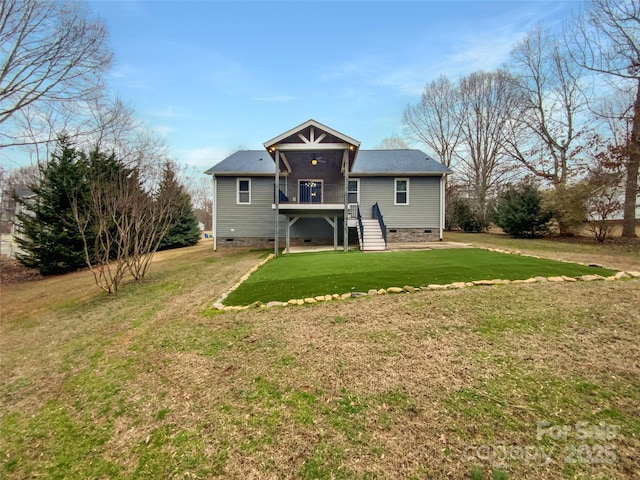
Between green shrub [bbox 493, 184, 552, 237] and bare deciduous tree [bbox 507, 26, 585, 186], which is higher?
bare deciduous tree [bbox 507, 26, 585, 186]

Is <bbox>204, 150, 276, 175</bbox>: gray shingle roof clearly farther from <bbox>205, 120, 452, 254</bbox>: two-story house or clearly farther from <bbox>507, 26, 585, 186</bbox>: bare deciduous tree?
<bbox>507, 26, 585, 186</bbox>: bare deciduous tree

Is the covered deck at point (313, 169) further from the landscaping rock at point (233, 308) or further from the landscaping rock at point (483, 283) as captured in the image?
the landscaping rock at point (233, 308)

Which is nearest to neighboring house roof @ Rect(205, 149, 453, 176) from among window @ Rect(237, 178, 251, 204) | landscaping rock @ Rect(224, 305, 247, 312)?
window @ Rect(237, 178, 251, 204)

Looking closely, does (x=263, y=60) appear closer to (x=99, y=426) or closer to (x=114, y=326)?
(x=114, y=326)

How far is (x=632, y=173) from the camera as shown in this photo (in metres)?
12.3

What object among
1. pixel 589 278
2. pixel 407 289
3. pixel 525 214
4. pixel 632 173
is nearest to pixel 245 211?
pixel 407 289

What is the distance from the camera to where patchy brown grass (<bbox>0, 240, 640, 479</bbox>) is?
200 cm

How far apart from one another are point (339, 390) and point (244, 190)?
1319 cm

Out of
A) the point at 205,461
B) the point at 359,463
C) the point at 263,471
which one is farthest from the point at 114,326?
the point at 359,463

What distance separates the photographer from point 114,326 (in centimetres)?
500

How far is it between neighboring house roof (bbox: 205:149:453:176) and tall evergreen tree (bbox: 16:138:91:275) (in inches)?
231

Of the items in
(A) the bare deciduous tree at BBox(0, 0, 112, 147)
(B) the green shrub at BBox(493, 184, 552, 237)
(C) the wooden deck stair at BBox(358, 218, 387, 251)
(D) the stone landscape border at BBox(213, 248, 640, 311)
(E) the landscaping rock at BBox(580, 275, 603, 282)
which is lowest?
(D) the stone landscape border at BBox(213, 248, 640, 311)

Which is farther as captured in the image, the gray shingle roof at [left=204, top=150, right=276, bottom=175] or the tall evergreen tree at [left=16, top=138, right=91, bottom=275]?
the gray shingle roof at [left=204, top=150, right=276, bottom=175]

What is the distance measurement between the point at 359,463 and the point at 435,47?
14.2 m
